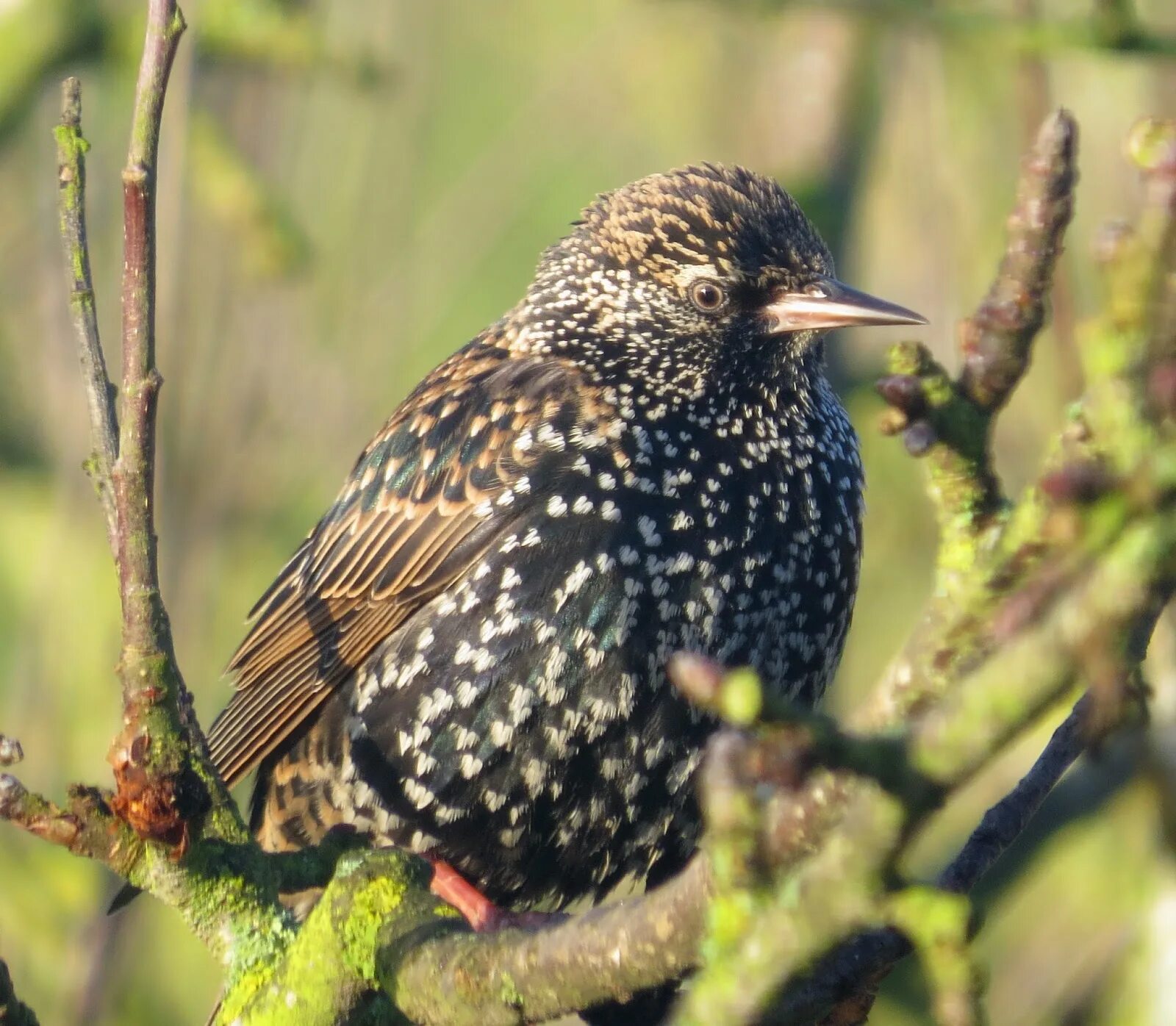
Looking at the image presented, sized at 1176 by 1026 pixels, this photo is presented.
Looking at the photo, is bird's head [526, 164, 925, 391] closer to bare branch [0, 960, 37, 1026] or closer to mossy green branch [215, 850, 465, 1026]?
mossy green branch [215, 850, 465, 1026]

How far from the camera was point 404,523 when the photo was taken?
152 inches

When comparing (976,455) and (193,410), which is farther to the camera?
(193,410)

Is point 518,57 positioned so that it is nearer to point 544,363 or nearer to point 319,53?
point 319,53

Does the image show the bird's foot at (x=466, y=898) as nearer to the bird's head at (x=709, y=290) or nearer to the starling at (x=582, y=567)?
the starling at (x=582, y=567)

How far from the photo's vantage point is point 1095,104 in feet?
17.9

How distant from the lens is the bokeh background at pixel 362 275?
193 inches

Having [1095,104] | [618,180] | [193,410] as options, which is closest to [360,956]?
[193,410]

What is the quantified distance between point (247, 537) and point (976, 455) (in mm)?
4464

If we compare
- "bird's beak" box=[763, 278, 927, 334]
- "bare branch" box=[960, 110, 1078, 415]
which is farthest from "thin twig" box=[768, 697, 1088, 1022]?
"bird's beak" box=[763, 278, 927, 334]

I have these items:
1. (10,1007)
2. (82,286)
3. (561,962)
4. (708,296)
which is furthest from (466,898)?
(82,286)

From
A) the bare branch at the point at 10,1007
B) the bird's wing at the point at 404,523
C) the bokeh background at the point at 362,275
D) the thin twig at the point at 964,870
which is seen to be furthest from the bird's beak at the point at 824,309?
the bare branch at the point at 10,1007

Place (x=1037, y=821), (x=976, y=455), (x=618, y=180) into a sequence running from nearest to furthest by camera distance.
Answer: (x=976, y=455) < (x=1037, y=821) < (x=618, y=180)

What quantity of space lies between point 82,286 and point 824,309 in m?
1.86

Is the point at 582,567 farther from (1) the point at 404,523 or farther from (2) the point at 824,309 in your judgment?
(2) the point at 824,309
